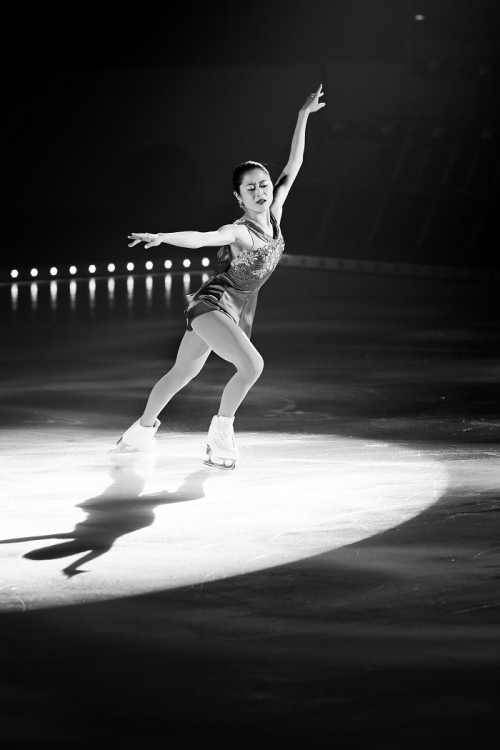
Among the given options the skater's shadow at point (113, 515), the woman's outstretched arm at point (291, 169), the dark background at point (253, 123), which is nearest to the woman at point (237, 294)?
the woman's outstretched arm at point (291, 169)

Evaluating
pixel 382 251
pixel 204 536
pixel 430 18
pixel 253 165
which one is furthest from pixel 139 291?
pixel 204 536

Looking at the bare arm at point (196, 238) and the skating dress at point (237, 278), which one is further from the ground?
the bare arm at point (196, 238)

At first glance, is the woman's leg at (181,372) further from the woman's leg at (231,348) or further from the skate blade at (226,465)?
the skate blade at (226,465)

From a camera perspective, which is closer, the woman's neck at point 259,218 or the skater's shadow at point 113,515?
the skater's shadow at point 113,515

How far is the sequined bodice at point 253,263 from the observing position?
5125 millimetres

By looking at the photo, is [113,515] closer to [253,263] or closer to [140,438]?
[140,438]

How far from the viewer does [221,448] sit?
5.03 m

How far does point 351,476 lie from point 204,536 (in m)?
1.04

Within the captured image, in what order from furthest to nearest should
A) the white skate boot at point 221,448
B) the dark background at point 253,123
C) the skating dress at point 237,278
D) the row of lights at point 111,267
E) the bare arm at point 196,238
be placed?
the dark background at point 253,123 → the row of lights at point 111,267 → the skating dress at point 237,278 → the white skate boot at point 221,448 → the bare arm at point 196,238

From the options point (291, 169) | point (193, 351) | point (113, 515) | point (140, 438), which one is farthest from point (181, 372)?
point (113, 515)

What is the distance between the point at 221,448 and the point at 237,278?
0.66 meters

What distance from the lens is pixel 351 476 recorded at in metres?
4.92

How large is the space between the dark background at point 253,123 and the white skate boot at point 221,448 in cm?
896

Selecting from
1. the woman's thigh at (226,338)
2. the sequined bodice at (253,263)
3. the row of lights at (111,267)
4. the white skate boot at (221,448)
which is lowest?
the row of lights at (111,267)
